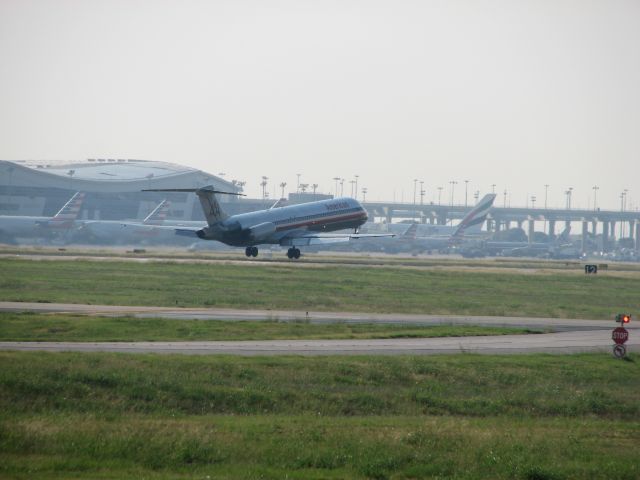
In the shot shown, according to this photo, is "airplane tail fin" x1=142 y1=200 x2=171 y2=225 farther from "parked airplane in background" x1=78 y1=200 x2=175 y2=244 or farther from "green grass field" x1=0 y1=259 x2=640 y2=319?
"green grass field" x1=0 y1=259 x2=640 y2=319

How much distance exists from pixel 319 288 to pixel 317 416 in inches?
1571

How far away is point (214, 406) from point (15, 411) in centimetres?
492

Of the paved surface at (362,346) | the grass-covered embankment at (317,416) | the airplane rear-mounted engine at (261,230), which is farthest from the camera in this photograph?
the airplane rear-mounted engine at (261,230)

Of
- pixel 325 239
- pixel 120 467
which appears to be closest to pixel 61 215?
pixel 325 239

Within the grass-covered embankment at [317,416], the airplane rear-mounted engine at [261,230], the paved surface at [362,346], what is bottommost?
the grass-covered embankment at [317,416]

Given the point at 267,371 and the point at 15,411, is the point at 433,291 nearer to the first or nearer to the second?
the point at 267,371

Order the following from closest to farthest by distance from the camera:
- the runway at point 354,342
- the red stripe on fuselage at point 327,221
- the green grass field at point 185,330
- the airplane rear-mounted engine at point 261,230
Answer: the runway at point 354,342 → the green grass field at point 185,330 → the airplane rear-mounted engine at point 261,230 → the red stripe on fuselage at point 327,221

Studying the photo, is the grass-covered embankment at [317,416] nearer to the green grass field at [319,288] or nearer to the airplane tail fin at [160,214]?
the green grass field at [319,288]

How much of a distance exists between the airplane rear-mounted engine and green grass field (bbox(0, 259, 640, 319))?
6.62 meters

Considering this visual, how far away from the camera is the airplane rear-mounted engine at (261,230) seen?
91.5 m

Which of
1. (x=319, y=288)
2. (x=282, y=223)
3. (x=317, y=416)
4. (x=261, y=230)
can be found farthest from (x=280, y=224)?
(x=317, y=416)

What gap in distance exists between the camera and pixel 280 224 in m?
93.7

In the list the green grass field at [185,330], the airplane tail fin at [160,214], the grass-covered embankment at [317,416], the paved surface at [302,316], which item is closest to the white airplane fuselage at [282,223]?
the paved surface at [302,316]

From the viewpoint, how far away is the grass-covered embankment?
20047mm
